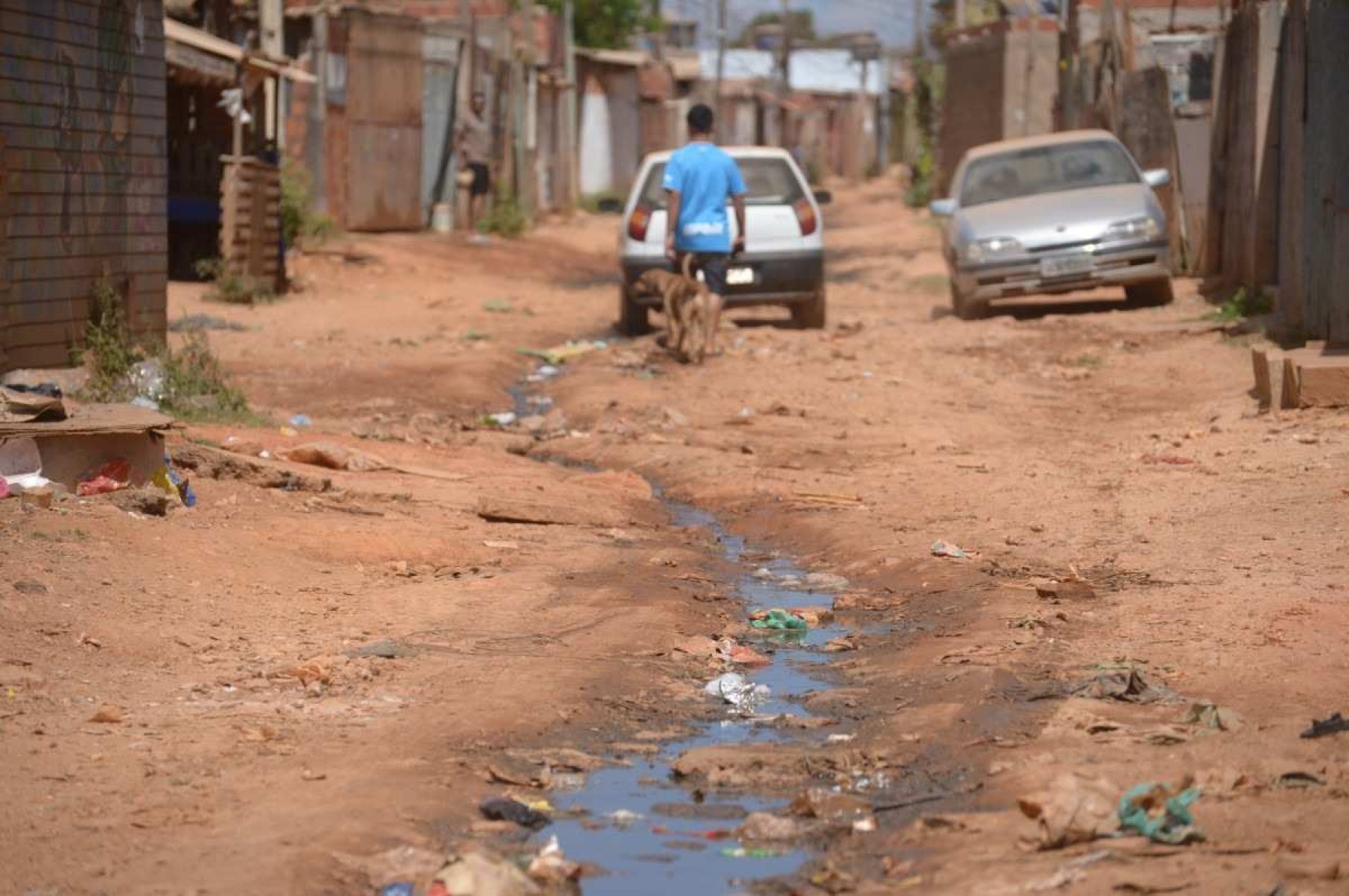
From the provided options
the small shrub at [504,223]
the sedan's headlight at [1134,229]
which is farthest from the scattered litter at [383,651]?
the small shrub at [504,223]

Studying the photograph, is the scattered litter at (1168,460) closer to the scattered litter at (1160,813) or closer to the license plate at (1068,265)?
the scattered litter at (1160,813)

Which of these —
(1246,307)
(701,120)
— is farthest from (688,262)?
(1246,307)

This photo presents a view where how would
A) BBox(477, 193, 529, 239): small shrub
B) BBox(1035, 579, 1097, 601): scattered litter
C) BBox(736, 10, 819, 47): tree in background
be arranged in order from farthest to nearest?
BBox(736, 10, 819, 47): tree in background < BBox(477, 193, 529, 239): small shrub < BBox(1035, 579, 1097, 601): scattered litter

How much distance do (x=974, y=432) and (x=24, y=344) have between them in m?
5.36

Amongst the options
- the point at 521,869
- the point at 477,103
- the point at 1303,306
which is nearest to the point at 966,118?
the point at 477,103

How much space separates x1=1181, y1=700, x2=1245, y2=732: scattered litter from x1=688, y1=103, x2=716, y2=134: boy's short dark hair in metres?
8.53

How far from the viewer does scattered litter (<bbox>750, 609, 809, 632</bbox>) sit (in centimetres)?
694

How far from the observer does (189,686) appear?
5730 millimetres

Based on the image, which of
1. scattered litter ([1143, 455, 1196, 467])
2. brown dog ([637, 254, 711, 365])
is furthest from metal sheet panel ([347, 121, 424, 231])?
scattered litter ([1143, 455, 1196, 467])

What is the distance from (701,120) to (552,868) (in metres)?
9.49

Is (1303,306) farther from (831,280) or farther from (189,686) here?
(831,280)

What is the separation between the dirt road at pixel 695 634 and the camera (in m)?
4.39

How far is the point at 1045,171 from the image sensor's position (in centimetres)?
1770

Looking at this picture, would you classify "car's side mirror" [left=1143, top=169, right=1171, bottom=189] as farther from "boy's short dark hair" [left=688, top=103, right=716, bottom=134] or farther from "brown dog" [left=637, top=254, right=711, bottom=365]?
"boy's short dark hair" [left=688, top=103, right=716, bottom=134]
